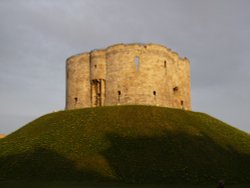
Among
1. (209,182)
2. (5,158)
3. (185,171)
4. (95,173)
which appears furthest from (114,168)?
(5,158)

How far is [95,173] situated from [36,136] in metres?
9.50

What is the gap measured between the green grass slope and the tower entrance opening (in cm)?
588

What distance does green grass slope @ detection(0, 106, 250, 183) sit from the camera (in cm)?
2262

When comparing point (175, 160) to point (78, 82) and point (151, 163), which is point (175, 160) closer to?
point (151, 163)

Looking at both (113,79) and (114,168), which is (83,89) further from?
(114,168)

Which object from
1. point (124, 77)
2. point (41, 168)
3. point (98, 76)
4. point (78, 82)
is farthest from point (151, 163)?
point (78, 82)

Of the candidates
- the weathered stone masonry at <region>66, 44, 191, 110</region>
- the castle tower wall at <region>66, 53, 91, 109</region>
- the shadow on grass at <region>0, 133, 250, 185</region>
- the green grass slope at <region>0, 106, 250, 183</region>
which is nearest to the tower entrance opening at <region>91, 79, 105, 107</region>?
the weathered stone masonry at <region>66, 44, 191, 110</region>

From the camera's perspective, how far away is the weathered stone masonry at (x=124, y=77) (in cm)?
3791

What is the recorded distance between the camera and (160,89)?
126 ft

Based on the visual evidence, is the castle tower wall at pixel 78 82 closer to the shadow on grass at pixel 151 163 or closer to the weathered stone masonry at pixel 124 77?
the weathered stone masonry at pixel 124 77

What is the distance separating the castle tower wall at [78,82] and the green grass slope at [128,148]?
733 centimetres

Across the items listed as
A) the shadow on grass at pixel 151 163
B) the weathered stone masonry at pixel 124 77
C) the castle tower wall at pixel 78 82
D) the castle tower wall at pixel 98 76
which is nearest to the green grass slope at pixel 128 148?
the shadow on grass at pixel 151 163

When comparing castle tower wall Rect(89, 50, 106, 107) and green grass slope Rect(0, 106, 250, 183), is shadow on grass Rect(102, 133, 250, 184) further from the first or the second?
castle tower wall Rect(89, 50, 106, 107)

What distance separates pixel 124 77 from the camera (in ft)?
125
